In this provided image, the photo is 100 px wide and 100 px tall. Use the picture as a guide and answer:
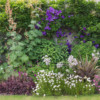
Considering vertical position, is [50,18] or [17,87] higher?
[50,18]

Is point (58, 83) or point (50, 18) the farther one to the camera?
point (50, 18)

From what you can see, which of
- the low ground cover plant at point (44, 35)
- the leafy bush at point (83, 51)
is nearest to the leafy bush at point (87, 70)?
the low ground cover plant at point (44, 35)

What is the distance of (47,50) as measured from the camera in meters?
5.74

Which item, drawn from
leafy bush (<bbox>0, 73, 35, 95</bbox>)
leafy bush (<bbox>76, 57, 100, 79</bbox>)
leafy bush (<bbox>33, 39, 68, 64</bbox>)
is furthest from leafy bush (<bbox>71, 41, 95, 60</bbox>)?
leafy bush (<bbox>0, 73, 35, 95</bbox>)

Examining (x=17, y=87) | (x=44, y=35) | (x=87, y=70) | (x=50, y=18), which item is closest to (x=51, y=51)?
(x=44, y=35)

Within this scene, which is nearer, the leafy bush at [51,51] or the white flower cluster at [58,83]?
the white flower cluster at [58,83]

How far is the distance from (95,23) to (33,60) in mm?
2416

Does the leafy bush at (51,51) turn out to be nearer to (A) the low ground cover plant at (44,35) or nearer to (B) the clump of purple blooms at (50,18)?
(A) the low ground cover plant at (44,35)

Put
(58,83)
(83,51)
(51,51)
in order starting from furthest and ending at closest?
(51,51) → (83,51) → (58,83)

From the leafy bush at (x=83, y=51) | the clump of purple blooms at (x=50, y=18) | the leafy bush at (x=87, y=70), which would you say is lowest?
the leafy bush at (x=87, y=70)

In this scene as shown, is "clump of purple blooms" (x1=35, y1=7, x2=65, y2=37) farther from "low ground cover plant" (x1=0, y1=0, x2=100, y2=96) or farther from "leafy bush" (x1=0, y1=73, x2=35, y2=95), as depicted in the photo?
"leafy bush" (x1=0, y1=73, x2=35, y2=95)

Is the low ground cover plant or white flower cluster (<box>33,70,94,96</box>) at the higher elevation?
the low ground cover plant

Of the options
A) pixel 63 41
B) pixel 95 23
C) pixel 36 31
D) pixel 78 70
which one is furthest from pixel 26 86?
pixel 95 23

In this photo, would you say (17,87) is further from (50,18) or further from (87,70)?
(50,18)
